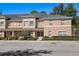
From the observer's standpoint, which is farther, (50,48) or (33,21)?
(33,21)

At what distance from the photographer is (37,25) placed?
86.7 ft

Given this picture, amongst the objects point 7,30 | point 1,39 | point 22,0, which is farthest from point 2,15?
point 22,0

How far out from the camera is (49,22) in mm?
25625

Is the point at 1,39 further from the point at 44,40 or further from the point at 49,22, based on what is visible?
the point at 49,22

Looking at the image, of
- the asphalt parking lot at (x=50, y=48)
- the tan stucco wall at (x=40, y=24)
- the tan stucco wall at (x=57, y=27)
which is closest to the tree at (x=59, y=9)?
the tan stucco wall at (x=57, y=27)

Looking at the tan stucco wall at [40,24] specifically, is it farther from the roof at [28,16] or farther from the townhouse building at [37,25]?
the roof at [28,16]

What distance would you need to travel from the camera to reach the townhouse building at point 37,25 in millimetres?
22859

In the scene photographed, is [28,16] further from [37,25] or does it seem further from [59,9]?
[59,9]

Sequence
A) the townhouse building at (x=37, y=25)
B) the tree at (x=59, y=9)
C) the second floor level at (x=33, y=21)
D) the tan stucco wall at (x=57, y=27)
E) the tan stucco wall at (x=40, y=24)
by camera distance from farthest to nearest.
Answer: the tan stucco wall at (x=40, y=24) → the second floor level at (x=33, y=21) → the tan stucco wall at (x=57, y=27) → the townhouse building at (x=37, y=25) → the tree at (x=59, y=9)

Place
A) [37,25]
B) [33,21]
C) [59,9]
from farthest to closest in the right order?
1. [33,21]
2. [37,25]
3. [59,9]

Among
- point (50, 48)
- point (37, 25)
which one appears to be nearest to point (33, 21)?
point (37, 25)

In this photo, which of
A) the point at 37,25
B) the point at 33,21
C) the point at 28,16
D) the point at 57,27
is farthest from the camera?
the point at 33,21

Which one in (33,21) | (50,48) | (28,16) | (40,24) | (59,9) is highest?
(59,9)

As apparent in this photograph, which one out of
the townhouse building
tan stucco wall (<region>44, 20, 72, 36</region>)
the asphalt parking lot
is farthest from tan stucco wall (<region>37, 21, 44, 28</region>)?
the asphalt parking lot
